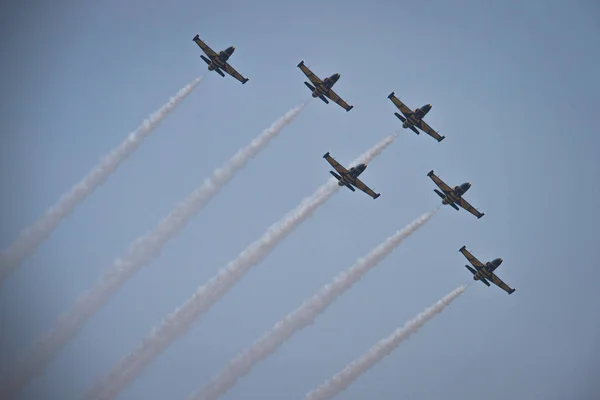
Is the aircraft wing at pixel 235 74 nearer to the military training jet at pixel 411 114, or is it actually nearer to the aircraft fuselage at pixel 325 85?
the aircraft fuselage at pixel 325 85

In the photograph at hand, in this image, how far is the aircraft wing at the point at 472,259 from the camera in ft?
331

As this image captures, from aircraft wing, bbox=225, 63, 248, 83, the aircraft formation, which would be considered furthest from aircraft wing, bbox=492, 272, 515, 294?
aircraft wing, bbox=225, 63, 248, 83

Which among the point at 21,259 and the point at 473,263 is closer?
the point at 21,259

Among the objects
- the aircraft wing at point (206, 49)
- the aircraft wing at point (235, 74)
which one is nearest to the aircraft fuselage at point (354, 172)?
the aircraft wing at point (235, 74)

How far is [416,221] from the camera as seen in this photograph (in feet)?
317

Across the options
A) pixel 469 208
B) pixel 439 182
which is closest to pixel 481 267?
pixel 469 208

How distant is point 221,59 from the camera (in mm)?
100375

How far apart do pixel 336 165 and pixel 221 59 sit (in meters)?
15.3

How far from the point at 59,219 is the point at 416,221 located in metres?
32.8

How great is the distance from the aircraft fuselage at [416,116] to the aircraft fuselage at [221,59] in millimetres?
18466

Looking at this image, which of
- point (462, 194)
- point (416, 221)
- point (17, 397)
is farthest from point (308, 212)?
point (17, 397)

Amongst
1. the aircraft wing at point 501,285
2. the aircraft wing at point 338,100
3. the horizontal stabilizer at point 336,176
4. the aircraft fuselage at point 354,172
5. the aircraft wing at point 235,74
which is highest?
the aircraft wing at point 235,74

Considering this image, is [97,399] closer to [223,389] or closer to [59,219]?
[223,389]

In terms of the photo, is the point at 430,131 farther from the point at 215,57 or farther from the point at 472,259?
the point at 215,57
